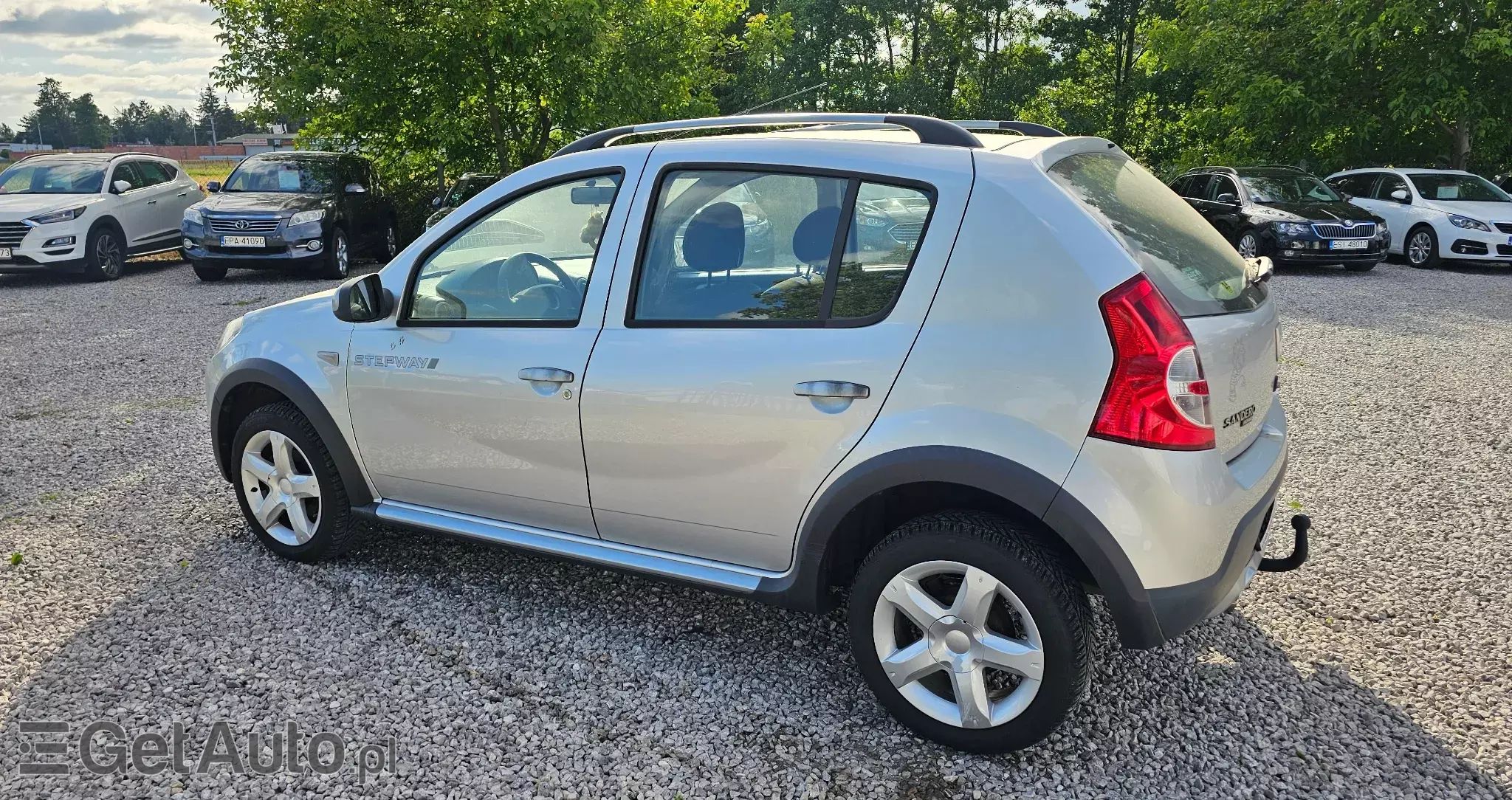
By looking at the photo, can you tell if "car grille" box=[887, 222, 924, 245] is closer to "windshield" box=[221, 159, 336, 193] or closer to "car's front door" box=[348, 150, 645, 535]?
"car's front door" box=[348, 150, 645, 535]

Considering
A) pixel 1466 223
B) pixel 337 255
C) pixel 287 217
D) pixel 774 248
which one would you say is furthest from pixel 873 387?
pixel 1466 223

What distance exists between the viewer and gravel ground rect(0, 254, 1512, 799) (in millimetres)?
2844

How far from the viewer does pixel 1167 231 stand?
117 inches

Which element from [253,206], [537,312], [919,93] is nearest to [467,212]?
[537,312]

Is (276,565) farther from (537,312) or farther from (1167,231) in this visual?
(1167,231)

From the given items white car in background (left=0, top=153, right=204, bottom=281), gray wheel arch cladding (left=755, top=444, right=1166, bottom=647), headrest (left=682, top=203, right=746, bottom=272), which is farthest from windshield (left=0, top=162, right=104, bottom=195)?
gray wheel arch cladding (left=755, top=444, right=1166, bottom=647)

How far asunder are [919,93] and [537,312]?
3163cm

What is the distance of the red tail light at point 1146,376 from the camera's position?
99.9 inches

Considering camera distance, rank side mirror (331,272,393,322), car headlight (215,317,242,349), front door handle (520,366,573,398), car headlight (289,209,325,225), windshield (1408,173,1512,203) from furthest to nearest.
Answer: windshield (1408,173,1512,203) → car headlight (289,209,325,225) → car headlight (215,317,242,349) → side mirror (331,272,393,322) → front door handle (520,366,573,398)

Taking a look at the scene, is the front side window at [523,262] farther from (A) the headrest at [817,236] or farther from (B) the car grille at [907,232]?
(B) the car grille at [907,232]

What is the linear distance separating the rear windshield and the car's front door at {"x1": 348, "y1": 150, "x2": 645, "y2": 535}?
1.39 meters

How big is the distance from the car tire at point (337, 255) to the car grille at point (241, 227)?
2.30 ft

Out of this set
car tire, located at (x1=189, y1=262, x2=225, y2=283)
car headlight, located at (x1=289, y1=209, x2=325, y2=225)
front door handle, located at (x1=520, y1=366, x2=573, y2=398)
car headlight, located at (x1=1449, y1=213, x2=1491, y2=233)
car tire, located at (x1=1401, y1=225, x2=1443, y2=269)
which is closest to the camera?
front door handle, located at (x1=520, y1=366, x2=573, y2=398)

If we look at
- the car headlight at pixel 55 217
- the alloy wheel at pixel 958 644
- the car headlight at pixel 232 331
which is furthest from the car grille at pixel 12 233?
the alloy wheel at pixel 958 644
